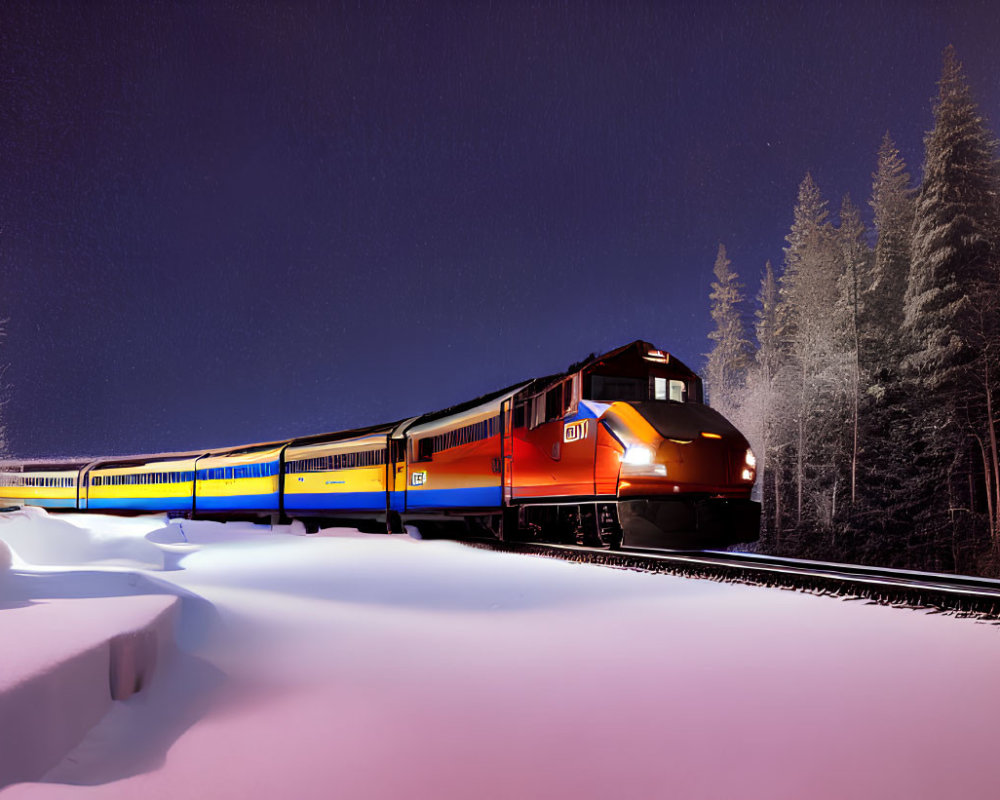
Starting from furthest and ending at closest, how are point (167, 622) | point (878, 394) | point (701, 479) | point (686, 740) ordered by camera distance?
point (878, 394), point (701, 479), point (167, 622), point (686, 740)

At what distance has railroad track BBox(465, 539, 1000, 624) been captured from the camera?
25.6 feet

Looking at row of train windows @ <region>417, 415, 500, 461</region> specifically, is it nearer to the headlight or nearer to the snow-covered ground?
the headlight

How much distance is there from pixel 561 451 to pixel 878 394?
995 inches

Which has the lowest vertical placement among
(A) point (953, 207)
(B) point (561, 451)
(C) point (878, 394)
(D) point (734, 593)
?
(D) point (734, 593)

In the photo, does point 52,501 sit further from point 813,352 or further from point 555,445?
point 813,352

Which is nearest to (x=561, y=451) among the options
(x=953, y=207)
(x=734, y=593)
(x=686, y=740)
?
(x=734, y=593)

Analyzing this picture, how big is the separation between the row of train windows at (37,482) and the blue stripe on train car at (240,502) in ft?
48.5

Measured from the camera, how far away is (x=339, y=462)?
2380cm

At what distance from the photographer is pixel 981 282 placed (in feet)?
84.0

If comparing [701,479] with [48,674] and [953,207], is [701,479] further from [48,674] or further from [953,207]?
[953,207]

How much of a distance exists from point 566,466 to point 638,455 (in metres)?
1.71

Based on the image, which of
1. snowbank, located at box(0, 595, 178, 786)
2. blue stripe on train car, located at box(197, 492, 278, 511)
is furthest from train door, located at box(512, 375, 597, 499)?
blue stripe on train car, located at box(197, 492, 278, 511)

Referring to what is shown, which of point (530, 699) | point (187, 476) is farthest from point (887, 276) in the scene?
point (530, 699)

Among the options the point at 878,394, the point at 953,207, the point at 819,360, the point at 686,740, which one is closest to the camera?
the point at 686,740
